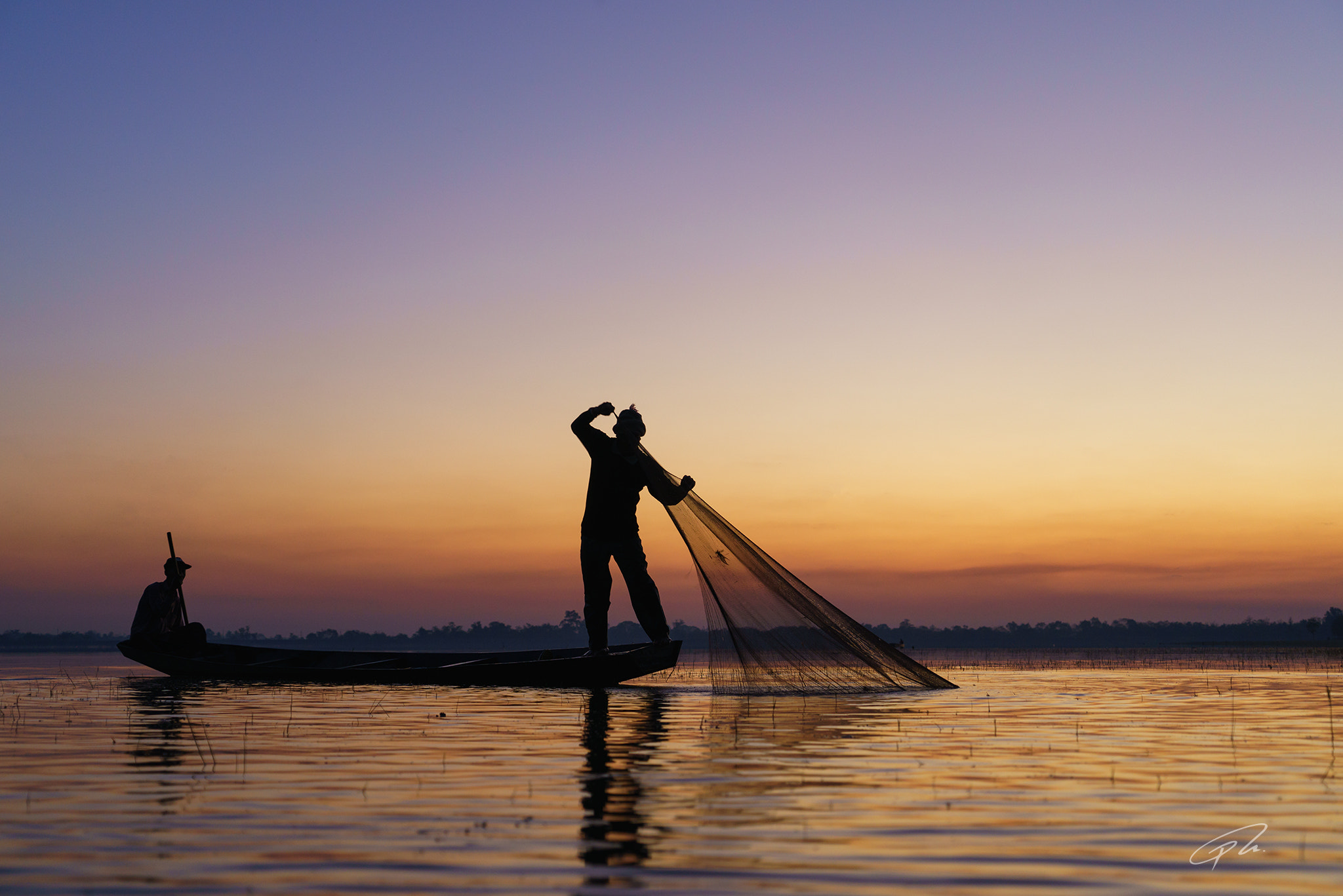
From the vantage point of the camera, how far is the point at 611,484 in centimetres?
2148

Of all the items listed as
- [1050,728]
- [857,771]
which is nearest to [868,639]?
[1050,728]

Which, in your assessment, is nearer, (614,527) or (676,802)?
(676,802)

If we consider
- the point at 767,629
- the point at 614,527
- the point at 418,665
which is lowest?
the point at 418,665

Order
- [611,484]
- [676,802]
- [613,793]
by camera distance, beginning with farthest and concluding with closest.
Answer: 1. [611,484]
2. [613,793]
3. [676,802]

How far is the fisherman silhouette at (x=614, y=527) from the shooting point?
21.1 meters

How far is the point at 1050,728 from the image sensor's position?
13594mm

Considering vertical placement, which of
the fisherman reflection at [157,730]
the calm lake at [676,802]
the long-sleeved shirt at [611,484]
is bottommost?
the fisherman reflection at [157,730]

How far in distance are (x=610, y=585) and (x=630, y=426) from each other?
3.11 m

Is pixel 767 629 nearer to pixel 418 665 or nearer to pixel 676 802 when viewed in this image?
pixel 676 802

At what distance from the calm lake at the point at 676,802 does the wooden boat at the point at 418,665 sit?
583 centimetres
